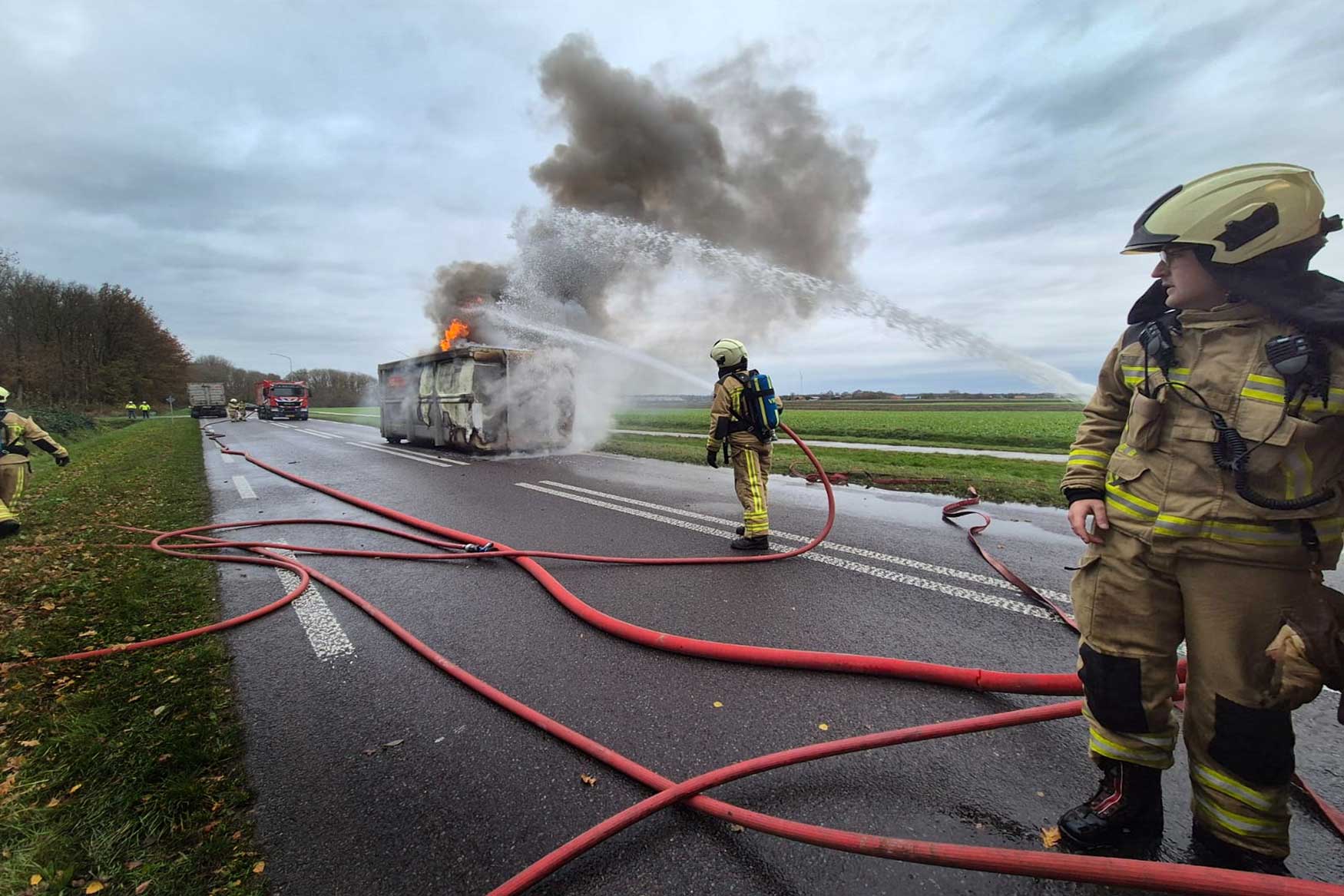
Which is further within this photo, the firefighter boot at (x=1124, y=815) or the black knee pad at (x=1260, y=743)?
the firefighter boot at (x=1124, y=815)

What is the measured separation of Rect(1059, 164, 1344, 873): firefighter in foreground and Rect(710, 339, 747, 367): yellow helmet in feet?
11.4

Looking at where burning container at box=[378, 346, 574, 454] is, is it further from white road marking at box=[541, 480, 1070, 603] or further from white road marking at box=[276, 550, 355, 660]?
white road marking at box=[276, 550, 355, 660]

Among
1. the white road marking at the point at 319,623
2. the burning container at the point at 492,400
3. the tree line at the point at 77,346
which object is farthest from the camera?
the tree line at the point at 77,346

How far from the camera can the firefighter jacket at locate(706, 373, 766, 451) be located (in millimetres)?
5086

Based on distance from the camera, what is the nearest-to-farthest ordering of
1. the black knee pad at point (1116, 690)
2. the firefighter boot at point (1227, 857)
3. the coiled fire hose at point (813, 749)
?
the coiled fire hose at point (813, 749), the firefighter boot at point (1227, 857), the black knee pad at point (1116, 690)

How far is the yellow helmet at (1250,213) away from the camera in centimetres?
160

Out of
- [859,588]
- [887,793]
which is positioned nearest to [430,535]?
[859,588]

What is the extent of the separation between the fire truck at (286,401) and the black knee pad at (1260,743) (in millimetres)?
41105

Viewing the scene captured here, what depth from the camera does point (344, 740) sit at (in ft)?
7.95

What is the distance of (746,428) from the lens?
5.15m

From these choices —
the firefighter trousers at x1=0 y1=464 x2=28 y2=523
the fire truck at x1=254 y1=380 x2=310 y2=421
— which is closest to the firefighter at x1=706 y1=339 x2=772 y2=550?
the firefighter trousers at x1=0 y1=464 x2=28 y2=523

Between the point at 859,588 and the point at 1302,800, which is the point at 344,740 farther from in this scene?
the point at 1302,800

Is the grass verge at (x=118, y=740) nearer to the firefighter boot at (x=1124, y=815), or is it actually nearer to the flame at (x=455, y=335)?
the firefighter boot at (x=1124, y=815)

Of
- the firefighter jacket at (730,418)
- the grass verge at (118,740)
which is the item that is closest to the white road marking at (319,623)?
the grass verge at (118,740)
